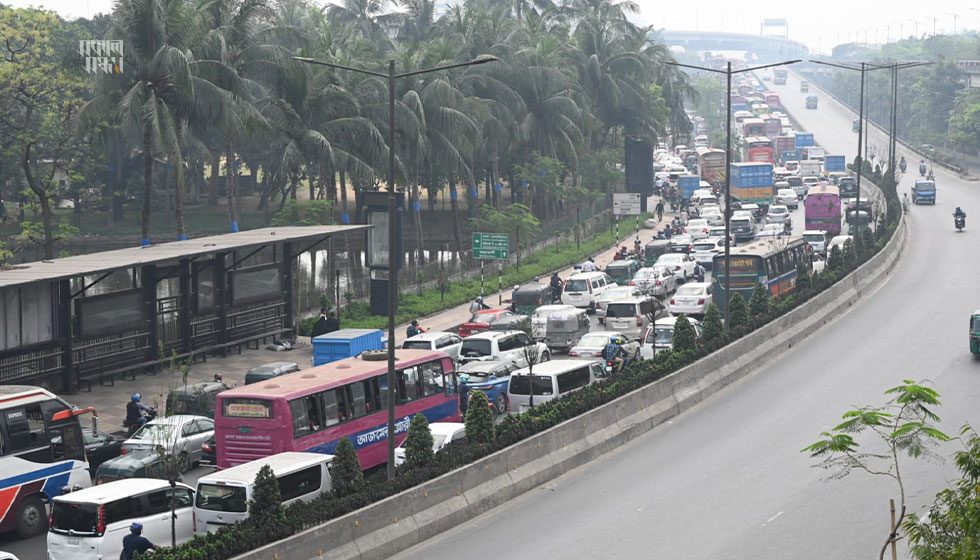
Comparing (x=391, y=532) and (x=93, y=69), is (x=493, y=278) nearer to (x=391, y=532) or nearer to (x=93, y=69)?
(x=93, y=69)

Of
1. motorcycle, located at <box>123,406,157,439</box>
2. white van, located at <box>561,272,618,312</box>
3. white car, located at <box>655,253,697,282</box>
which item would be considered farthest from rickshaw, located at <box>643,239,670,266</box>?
motorcycle, located at <box>123,406,157,439</box>

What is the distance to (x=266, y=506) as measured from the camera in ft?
69.9

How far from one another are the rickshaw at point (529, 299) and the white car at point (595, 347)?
10.9 m

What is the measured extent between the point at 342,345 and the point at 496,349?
4560 millimetres

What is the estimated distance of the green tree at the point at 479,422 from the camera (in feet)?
88.8

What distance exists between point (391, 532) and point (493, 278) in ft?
134

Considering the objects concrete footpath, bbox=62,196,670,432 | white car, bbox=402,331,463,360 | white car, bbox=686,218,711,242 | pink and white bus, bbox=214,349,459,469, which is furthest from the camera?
white car, bbox=686,218,711,242

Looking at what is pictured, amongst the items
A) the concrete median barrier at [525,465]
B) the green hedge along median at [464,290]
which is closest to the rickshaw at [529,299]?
the green hedge along median at [464,290]

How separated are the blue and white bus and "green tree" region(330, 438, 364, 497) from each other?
569cm

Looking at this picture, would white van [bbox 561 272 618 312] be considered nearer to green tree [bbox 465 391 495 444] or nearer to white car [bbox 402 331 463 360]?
white car [bbox 402 331 463 360]

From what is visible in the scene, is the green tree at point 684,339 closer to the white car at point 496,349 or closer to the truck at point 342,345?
the white car at point 496,349

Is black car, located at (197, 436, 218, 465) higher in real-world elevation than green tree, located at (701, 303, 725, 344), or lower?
lower

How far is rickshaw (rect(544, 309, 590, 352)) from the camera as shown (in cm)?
4578

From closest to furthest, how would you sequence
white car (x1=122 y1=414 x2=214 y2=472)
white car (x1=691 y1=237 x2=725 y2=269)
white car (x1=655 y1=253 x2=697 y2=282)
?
white car (x1=122 y1=414 x2=214 y2=472) → white car (x1=655 y1=253 x2=697 y2=282) → white car (x1=691 y1=237 x2=725 y2=269)
